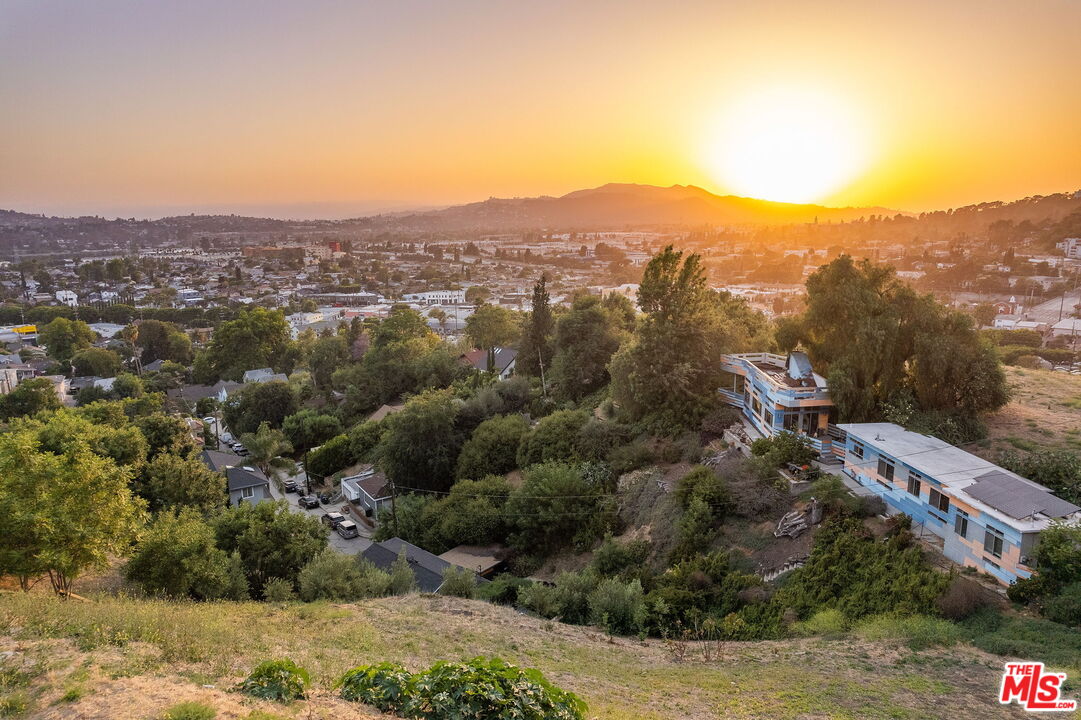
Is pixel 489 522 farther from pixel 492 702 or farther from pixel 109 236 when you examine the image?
pixel 109 236

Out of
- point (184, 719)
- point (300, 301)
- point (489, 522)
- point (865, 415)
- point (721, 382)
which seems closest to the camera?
point (184, 719)

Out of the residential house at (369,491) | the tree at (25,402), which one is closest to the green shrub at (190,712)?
the residential house at (369,491)

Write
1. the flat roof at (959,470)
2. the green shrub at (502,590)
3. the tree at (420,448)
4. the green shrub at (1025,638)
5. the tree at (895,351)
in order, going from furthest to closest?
the tree at (420,448) → the tree at (895,351) → the green shrub at (502,590) → the flat roof at (959,470) → the green shrub at (1025,638)

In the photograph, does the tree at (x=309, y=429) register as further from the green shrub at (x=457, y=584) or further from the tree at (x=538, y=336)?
the green shrub at (x=457, y=584)

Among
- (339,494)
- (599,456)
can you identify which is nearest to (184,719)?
(599,456)

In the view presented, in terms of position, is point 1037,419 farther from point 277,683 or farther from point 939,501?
point 277,683

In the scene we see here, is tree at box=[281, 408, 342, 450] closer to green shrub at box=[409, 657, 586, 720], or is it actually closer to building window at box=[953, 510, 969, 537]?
building window at box=[953, 510, 969, 537]
